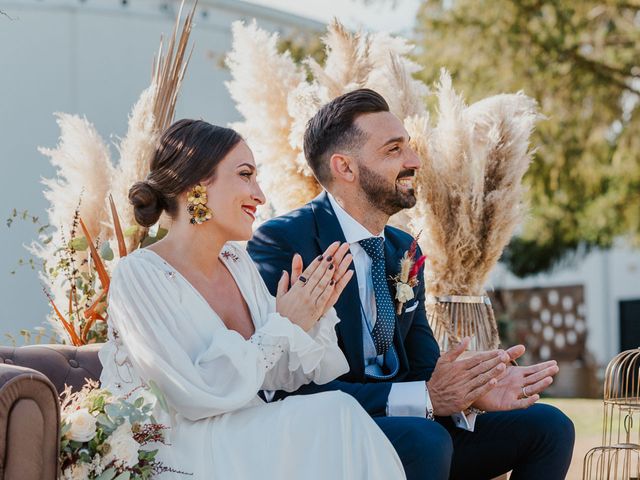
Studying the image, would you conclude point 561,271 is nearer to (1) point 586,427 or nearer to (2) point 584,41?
(2) point 584,41

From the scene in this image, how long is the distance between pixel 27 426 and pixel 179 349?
410 millimetres

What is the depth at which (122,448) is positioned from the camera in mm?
2373

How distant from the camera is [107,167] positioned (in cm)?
439

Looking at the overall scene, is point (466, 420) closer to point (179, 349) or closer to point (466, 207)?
point (179, 349)

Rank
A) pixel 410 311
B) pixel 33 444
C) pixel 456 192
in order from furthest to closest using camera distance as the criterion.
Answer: pixel 456 192, pixel 410 311, pixel 33 444

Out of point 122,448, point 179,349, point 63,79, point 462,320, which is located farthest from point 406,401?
point 63,79

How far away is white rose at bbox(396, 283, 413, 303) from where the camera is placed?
10.8 ft

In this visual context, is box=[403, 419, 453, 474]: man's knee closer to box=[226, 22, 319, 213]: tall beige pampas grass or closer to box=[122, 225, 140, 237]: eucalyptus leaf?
box=[122, 225, 140, 237]: eucalyptus leaf

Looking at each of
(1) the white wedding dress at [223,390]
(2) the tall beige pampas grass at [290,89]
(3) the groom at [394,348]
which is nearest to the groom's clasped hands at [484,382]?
(3) the groom at [394,348]

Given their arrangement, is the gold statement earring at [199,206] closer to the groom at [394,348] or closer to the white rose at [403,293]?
the groom at [394,348]

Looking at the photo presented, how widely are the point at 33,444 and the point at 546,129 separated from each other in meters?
8.53

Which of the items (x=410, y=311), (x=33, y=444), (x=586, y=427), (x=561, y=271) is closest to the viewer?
(x=33, y=444)

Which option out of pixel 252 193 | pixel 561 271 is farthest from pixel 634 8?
pixel 561 271

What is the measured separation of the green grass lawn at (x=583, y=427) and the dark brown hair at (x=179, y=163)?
11.4ft
